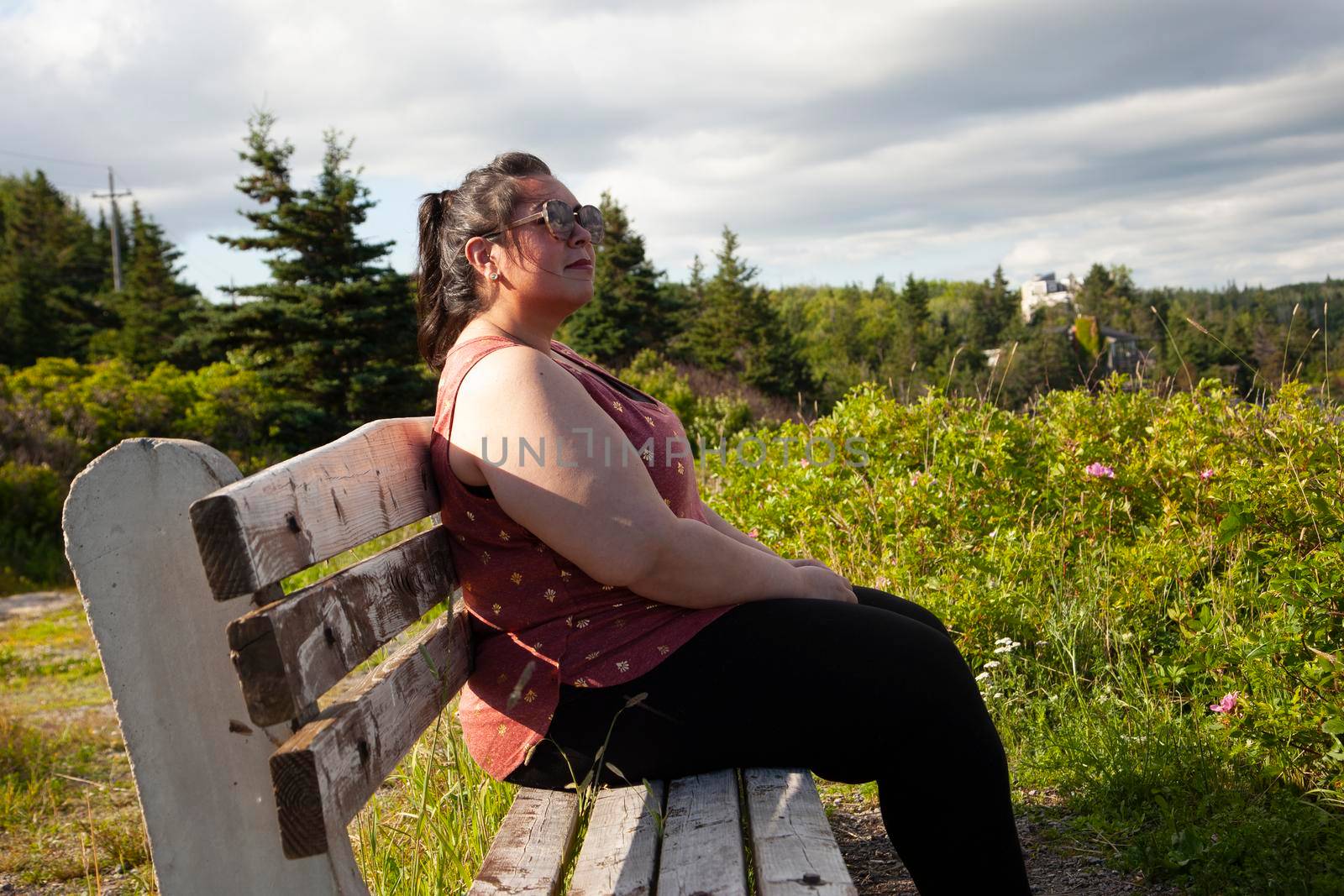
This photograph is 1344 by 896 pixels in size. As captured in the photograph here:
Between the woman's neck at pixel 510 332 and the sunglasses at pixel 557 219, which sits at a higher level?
the sunglasses at pixel 557 219

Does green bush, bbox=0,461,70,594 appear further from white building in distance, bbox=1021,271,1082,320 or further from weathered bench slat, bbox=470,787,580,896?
white building in distance, bbox=1021,271,1082,320

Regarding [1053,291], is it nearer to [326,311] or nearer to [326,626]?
[326,311]

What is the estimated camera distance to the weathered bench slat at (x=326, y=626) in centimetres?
122

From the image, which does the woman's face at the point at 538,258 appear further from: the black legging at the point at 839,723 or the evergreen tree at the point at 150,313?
the evergreen tree at the point at 150,313

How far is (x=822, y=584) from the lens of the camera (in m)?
2.00

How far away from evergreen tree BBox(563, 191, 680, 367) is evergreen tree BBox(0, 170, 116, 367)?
13.2 m

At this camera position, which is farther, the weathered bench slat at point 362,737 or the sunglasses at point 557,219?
the sunglasses at point 557,219

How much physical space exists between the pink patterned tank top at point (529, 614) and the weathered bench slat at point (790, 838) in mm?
289

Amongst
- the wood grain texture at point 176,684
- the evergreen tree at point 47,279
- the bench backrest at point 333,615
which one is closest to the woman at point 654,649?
the bench backrest at point 333,615

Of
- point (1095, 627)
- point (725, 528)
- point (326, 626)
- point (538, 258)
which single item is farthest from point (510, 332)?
point (1095, 627)

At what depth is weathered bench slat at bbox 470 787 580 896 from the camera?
149 centimetres

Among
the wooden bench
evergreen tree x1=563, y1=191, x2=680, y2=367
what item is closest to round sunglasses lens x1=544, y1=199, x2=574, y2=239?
the wooden bench

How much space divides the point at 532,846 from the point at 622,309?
26861 mm

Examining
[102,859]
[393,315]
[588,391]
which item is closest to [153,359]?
[393,315]
